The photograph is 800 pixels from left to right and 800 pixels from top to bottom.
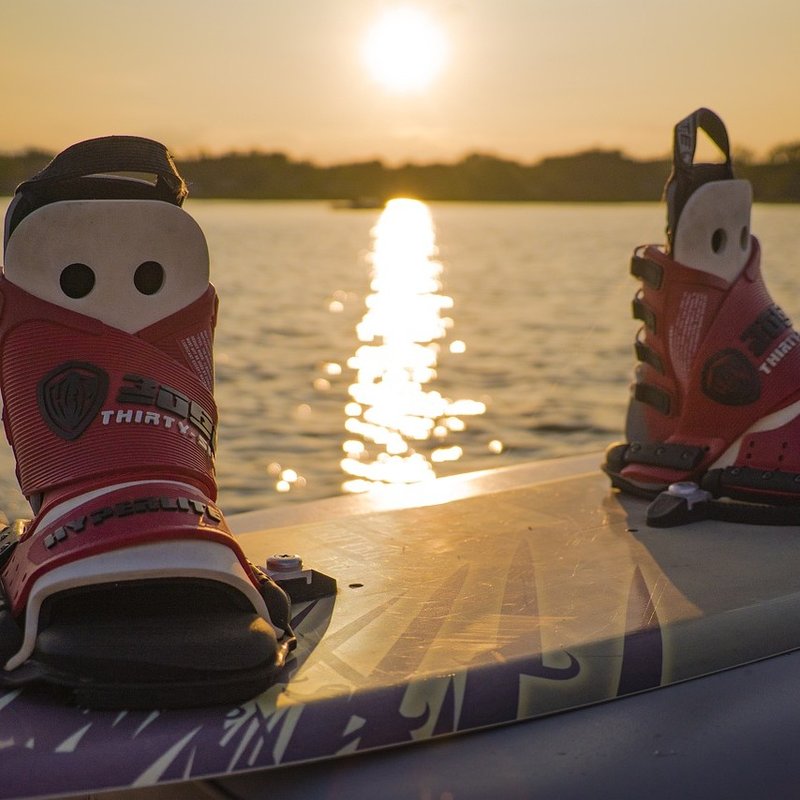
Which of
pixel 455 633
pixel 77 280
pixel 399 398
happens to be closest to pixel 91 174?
pixel 77 280

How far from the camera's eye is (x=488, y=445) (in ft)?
18.6

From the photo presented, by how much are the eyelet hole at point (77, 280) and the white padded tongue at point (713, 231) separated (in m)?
1.25

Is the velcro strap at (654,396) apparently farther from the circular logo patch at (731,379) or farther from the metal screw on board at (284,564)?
the metal screw on board at (284,564)

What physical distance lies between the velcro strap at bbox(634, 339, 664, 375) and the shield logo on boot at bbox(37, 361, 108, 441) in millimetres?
1276

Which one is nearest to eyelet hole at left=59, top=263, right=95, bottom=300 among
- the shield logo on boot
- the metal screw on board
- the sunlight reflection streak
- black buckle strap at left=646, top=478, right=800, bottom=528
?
the shield logo on boot

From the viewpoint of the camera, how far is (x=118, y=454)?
1.44 meters

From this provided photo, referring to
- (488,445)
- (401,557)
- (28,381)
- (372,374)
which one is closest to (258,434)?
Result: (488,445)

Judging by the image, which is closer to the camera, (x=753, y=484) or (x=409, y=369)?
(x=753, y=484)

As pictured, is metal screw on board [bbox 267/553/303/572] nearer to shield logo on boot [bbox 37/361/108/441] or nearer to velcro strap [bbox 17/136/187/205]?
shield logo on boot [bbox 37/361/108/441]

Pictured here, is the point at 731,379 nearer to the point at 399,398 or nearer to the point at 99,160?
the point at 99,160

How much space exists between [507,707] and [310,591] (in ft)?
1.38

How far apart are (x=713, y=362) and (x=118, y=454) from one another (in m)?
1.29

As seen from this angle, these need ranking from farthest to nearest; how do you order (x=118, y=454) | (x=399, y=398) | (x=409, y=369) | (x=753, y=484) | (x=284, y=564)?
(x=409, y=369) < (x=399, y=398) < (x=753, y=484) < (x=284, y=564) < (x=118, y=454)

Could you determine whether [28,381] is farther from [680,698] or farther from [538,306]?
[538,306]
